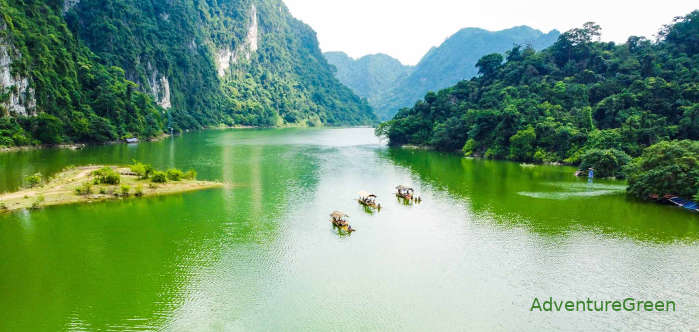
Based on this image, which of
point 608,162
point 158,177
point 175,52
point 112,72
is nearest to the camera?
point 158,177

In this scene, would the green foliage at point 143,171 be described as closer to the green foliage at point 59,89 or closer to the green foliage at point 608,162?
the green foliage at point 59,89

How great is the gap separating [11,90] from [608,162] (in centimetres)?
8213

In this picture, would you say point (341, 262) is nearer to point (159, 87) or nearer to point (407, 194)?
point (407, 194)

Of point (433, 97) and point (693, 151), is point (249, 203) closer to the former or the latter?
point (693, 151)

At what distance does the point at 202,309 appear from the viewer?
664 inches

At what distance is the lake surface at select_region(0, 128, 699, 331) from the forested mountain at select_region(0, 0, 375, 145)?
1554 inches

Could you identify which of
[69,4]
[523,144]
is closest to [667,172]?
[523,144]

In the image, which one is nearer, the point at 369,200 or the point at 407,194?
the point at 369,200

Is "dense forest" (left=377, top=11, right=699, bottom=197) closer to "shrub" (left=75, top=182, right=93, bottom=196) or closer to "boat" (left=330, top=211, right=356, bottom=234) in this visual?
"boat" (left=330, top=211, right=356, bottom=234)

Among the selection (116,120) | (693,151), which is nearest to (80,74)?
(116,120)

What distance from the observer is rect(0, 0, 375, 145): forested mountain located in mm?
68562

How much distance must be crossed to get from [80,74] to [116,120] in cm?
1197

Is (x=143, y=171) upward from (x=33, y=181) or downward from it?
upward

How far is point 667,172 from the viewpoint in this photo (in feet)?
113
